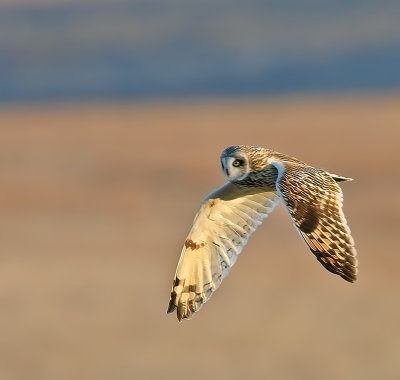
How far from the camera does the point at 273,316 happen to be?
18.1m

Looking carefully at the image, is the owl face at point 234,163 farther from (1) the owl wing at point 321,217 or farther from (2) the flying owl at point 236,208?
(1) the owl wing at point 321,217

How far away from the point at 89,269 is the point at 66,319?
2.44m

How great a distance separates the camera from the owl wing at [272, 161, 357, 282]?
7207 mm

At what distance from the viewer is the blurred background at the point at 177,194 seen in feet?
55.6

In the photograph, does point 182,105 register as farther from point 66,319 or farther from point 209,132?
point 66,319

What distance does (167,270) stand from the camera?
19688 mm

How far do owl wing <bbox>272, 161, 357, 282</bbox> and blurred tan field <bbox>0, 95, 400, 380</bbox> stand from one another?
822 centimetres

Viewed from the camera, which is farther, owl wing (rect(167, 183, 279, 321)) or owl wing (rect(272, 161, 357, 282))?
owl wing (rect(167, 183, 279, 321))

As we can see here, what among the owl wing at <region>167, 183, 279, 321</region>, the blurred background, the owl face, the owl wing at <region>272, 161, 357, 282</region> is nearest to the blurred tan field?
the blurred background

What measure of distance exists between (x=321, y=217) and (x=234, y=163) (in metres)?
1.01

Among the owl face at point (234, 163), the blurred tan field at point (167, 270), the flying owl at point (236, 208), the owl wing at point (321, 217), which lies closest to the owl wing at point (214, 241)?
the flying owl at point (236, 208)

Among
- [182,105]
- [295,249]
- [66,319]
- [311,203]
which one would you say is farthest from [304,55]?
[311,203]

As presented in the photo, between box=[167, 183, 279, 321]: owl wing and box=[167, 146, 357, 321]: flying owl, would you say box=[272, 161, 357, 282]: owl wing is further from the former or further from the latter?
box=[167, 183, 279, 321]: owl wing

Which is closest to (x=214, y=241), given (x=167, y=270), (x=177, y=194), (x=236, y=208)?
(x=236, y=208)
